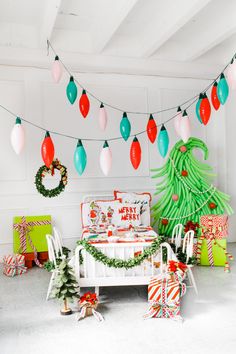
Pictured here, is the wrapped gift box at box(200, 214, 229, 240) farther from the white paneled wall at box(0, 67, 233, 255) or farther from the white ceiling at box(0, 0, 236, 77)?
the white ceiling at box(0, 0, 236, 77)

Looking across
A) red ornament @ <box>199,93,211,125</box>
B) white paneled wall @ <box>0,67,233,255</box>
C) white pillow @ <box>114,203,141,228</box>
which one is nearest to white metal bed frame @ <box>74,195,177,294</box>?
red ornament @ <box>199,93,211,125</box>

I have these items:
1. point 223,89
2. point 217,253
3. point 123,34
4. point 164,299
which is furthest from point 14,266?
point 123,34

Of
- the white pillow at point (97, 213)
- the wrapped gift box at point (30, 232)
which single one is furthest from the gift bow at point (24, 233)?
the white pillow at point (97, 213)

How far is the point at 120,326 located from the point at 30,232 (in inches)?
107

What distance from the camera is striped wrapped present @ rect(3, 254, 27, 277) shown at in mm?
5129

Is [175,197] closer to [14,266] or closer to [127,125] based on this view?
[127,125]

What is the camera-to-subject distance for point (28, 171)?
5.95 meters

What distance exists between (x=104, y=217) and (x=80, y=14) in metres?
2.78

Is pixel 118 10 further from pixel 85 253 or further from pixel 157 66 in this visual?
pixel 85 253

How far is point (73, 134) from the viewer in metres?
6.18

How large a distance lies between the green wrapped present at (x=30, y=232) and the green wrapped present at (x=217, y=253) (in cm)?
225

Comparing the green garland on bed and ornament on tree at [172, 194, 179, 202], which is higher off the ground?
ornament on tree at [172, 194, 179, 202]

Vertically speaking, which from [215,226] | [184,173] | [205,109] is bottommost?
[215,226]

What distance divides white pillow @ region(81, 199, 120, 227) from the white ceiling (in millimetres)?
2102
